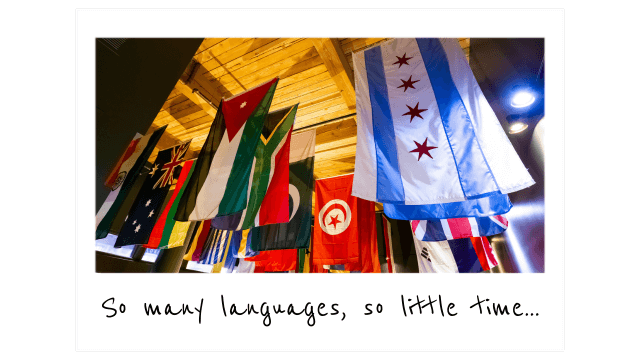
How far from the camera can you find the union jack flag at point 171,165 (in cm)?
375

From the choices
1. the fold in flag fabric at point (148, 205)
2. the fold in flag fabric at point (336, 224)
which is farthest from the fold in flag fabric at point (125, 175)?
the fold in flag fabric at point (336, 224)

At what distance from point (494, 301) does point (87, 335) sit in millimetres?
2076

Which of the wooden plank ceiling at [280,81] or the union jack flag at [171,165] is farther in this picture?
the union jack flag at [171,165]

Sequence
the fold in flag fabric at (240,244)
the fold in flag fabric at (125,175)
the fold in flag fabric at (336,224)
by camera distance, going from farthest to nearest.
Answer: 1. the fold in flag fabric at (240,244)
2. the fold in flag fabric at (336,224)
3. the fold in flag fabric at (125,175)

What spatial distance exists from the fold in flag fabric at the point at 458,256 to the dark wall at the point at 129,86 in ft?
11.9

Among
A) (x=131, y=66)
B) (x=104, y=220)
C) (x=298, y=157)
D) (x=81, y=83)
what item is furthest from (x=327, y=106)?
(x=104, y=220)

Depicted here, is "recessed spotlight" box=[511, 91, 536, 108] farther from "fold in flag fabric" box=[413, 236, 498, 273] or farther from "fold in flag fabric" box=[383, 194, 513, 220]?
"fold in flag fabric" box=[413, 236, 498, 273]

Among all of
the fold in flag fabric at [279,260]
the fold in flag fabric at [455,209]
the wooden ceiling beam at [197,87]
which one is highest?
the wooden ceiling beam at [197,87]

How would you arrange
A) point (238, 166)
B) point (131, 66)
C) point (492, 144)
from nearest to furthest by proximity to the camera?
point (492, 144)
point (131, 66)
point (238, 166)

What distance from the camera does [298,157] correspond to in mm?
3514

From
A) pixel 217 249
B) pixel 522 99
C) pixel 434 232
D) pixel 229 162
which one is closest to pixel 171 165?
pixel 229 162

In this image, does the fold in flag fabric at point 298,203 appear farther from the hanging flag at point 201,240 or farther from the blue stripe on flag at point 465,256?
the blue stripe on flag at point 465,256

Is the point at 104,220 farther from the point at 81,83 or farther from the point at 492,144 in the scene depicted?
the point at 492,144

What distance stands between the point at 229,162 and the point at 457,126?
73.2 inches
